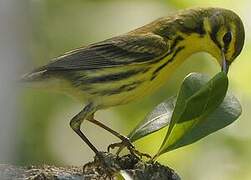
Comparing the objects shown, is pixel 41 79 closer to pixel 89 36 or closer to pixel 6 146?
pixel 89 36

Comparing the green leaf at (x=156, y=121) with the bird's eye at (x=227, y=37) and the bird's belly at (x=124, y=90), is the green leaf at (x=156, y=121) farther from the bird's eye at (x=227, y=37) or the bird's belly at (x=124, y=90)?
the bird's eye at (x=227, y=37)

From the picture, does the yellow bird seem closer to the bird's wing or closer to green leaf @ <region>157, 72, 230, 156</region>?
the bird's wing

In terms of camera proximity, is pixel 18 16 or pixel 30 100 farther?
pixel 30 100

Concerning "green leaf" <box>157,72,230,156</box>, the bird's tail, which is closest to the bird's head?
the bird's tail

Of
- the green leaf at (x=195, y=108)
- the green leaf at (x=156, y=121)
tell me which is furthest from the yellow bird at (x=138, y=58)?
the green leaf at (x=195, y=108)

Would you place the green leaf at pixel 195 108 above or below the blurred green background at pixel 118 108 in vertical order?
above

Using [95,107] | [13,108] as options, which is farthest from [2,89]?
[95,107]

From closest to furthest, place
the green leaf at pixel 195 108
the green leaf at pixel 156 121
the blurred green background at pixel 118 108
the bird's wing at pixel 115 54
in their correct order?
the green leaf at pixel 195 108 → the green leaf at pixel 156 121 → the bird's wing at pixel 115 54 → the blurred green background at pixel 118 108
